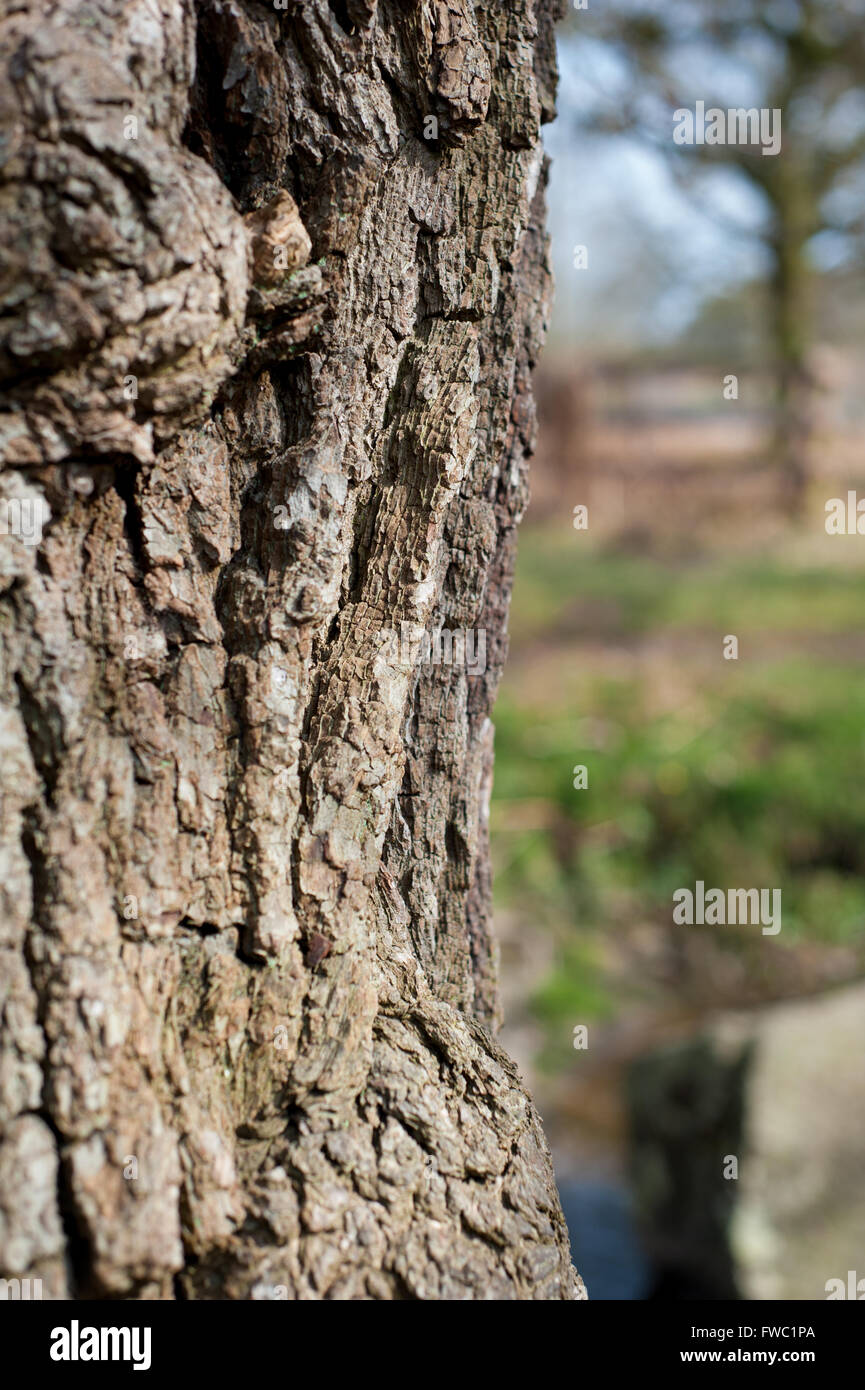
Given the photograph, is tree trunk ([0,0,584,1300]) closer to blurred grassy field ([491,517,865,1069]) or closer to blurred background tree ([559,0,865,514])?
→ blurred grassy field ([491,517,865,1069])

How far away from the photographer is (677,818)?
5047 millimetres

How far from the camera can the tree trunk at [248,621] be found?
94 centimetres

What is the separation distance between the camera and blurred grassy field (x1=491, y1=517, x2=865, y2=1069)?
4.64 metres

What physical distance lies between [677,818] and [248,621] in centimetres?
420

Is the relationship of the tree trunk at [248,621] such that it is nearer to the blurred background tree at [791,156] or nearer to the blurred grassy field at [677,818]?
the blurred grassy field at [677,818]

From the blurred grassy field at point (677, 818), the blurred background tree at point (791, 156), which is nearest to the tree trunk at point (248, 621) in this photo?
the blurred grassy field at point (677, 818)

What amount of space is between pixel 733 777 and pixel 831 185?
900 centimetres

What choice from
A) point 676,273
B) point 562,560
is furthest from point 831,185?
point 562,560

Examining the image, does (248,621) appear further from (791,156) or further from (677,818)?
(791,156)

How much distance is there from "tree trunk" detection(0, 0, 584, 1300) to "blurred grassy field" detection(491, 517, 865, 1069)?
331 cm

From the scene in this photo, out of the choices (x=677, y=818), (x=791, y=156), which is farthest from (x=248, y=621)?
(x=791, y=156)

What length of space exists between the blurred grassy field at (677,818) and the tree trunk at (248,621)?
3307mm

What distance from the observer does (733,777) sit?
511cm

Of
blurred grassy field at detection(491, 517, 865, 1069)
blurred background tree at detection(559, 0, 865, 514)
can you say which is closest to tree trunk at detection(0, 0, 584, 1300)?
blurred grassy field at detection(491, 517, 865, 1069)
